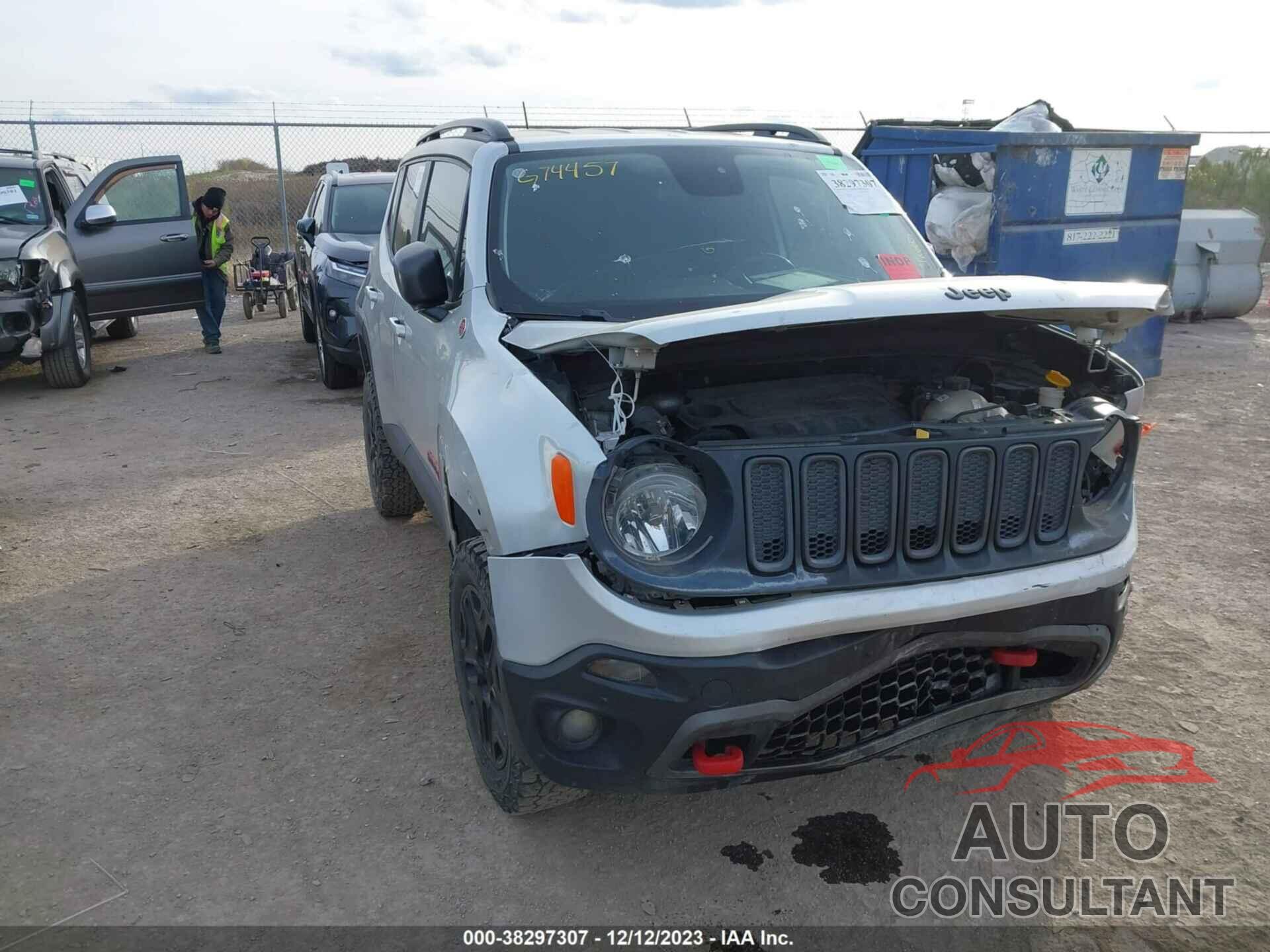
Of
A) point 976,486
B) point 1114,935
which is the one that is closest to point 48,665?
point 976,486

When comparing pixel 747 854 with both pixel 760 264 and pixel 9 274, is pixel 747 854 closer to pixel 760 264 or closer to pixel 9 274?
pixel 760 264

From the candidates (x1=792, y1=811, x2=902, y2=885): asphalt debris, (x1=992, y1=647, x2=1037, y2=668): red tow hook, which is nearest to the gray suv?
(x1=792, y1=811, x2=902, y2=885): asphalt debris

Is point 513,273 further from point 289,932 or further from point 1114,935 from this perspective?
point 1114,935

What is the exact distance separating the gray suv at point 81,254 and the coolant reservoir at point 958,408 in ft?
26.9

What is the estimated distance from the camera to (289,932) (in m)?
2.66

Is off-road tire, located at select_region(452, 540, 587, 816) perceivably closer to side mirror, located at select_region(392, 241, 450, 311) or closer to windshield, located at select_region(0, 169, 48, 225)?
side mirror, located at select_region(392, 241, 450, 311)

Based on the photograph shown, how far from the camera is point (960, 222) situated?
8688 millimetres

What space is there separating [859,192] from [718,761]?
2.44m

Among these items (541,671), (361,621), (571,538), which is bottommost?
(361,621)

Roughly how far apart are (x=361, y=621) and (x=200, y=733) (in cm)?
98

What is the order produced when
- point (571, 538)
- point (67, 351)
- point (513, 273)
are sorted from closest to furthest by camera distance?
point (571, 538) → point (513, 273) → point (67, 351)

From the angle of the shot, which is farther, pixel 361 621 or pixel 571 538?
pixel 361 621

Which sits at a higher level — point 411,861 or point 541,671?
point 541,671

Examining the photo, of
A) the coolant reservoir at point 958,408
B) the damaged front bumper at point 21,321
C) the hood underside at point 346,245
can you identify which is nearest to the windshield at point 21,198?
the damaged front bumper at point 21,321
